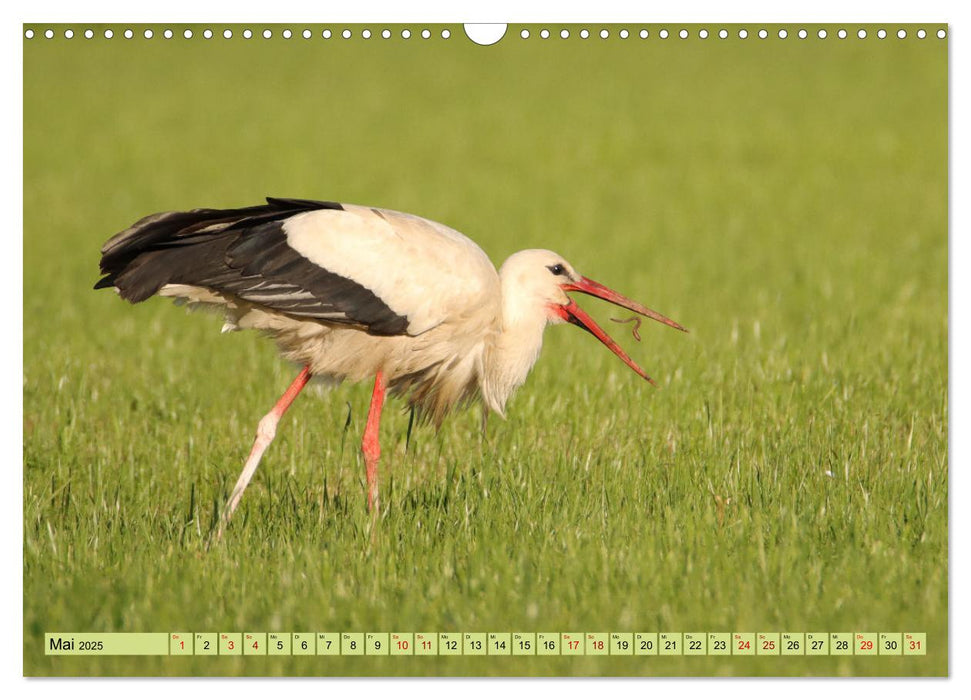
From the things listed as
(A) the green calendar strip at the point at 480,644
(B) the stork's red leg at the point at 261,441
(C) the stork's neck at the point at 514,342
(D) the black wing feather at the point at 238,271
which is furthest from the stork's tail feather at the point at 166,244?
(A) the green calendar strip at the point at 480,644

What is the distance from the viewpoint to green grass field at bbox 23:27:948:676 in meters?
4.37

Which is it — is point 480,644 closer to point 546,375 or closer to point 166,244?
point 166,244

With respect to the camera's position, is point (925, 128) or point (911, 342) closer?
point (911, 342)

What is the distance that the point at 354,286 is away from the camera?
16.6 ft

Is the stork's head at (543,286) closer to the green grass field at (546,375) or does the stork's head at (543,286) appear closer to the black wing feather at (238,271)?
the black wing feather at (238,271)

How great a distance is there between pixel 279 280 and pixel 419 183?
837 centimetres

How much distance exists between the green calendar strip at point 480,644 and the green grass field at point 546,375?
55 millimetres

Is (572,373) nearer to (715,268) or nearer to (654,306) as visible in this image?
(654,306)

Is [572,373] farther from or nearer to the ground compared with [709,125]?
nearer to the ground

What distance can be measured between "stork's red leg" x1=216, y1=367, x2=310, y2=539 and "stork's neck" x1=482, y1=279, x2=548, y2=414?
805 millimetres

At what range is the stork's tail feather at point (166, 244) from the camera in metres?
5.01

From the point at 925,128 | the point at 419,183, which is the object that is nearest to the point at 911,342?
the point at 925,128

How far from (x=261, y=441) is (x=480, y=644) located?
1.73m

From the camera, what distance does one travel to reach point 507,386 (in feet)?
17.7
